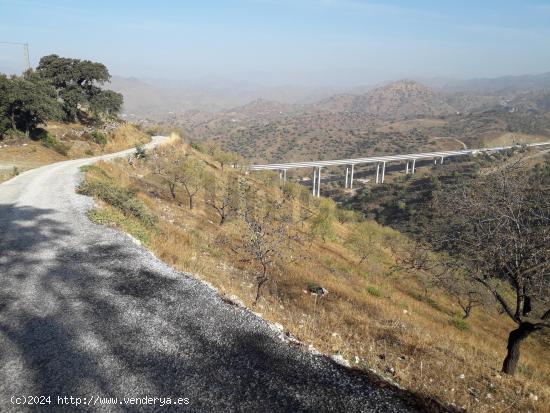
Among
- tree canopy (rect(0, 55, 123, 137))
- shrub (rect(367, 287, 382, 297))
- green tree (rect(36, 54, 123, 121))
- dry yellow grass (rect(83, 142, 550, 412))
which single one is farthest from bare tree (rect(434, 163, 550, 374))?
green tree (rect(36, 54, 123, 121))

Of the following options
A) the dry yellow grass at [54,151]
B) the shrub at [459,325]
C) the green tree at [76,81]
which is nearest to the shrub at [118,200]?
the dry yellow grass at [54,151]

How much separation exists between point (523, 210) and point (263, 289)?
10358 millimetres

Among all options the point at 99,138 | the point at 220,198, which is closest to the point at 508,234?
the point at 220,198

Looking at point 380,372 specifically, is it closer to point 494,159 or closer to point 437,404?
point 437,404

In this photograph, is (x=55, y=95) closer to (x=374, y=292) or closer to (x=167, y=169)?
(x=167, y=169)

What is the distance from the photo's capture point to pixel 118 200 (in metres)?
18.4

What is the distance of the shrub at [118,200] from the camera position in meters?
17.5

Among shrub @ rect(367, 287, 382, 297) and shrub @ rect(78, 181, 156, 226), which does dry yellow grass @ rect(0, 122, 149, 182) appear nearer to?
shrub @ rect(78, 181, 156, 226)

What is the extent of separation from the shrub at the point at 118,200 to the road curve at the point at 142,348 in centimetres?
588

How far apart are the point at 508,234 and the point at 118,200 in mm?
16977

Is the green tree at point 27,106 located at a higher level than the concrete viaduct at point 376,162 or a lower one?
higher

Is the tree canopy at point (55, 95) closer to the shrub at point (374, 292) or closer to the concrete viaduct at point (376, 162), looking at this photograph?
the shrub at point (374, 292)

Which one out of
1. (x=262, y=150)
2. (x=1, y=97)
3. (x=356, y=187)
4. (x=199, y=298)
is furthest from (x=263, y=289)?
(x=262, y=150)

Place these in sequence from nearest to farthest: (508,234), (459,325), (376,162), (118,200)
A: (508,234) < (118,200) < (459,325) < (376,162)
